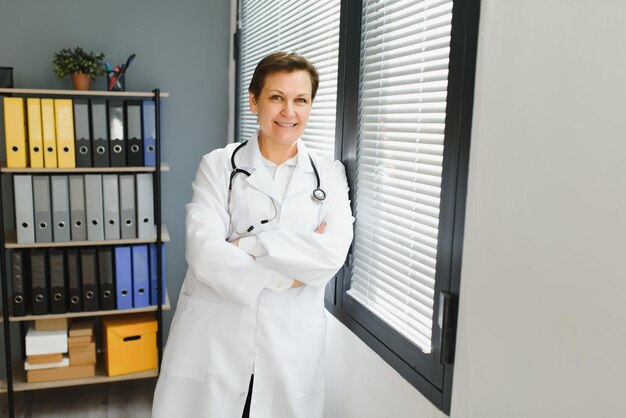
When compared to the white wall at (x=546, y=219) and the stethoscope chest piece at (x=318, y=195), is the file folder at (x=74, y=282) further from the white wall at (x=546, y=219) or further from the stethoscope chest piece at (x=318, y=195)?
the white wall at (x=546, y=219)

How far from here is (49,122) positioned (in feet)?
8.70

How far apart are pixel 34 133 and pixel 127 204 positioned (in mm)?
530

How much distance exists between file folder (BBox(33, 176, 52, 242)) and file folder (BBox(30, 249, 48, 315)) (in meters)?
0.09

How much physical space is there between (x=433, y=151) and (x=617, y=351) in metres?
0.68

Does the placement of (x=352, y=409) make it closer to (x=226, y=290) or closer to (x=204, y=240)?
(x=226, y=290)

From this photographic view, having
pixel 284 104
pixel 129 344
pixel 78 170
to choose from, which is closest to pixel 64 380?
pixel 129 344

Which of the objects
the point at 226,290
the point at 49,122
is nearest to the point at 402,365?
the point at 226,290

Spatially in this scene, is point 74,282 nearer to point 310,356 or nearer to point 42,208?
point 42,208

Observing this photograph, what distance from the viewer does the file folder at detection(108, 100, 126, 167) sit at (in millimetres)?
2758

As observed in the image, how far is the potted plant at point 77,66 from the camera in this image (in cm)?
281

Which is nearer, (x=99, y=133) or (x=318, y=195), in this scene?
(x=318, y=195)

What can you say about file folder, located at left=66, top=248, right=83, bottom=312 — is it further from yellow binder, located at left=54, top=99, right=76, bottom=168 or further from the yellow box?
yellow binder, located at left=54, top=99, right=76, bottom=168

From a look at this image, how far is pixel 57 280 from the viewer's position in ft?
9.13

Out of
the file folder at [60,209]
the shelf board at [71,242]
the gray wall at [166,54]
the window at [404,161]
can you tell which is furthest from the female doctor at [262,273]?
the gray wall at [166,54]
